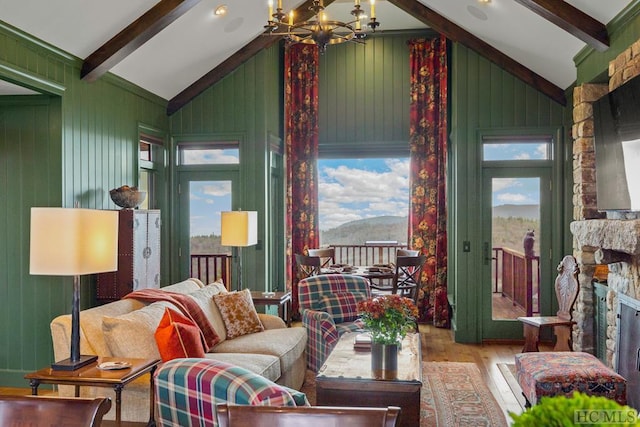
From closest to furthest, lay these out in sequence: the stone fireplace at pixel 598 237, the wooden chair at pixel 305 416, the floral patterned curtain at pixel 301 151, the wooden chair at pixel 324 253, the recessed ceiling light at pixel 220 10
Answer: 1. the wooden chair at pixel 305 416
2. the stone fireplace at pixel 598 237
3. the recessed ceiling light at pixel 220 10
4. the wooden chair at pixel 324 253
5. the floral patterned curtain at pixel 301 151

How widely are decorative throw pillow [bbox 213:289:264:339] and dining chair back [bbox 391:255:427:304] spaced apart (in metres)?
2.06

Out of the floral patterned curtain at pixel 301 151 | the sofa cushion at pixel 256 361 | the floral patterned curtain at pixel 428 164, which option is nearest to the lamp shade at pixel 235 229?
the sofa cushion at pixel 256 361

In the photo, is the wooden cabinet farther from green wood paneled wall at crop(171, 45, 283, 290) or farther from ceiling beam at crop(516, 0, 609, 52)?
ceiling beam at crop(516, 0, 609, 52)

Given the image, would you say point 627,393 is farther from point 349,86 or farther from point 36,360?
point 349,86

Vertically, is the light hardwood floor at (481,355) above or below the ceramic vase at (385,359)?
below

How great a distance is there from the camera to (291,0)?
6535 mm

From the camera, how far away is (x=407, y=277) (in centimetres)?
688

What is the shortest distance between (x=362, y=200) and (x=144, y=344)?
6.39 metres

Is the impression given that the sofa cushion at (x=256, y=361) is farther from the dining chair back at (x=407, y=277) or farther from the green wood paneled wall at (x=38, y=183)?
the dining chair back at (x=407, y=277)

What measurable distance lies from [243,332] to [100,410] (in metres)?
3.37

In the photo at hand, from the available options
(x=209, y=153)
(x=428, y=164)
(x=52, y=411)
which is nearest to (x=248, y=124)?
(x=209, y=153)

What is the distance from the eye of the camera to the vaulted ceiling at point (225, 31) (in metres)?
4.50

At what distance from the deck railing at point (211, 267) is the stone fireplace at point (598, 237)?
410cm

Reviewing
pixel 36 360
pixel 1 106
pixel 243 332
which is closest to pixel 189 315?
pixel 243 332
